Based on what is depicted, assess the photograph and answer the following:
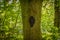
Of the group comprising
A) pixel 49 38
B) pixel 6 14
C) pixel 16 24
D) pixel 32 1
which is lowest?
pixel 49 38

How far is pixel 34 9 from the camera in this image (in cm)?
420

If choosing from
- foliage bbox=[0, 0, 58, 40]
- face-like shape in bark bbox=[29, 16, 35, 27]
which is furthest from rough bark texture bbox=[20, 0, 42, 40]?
foliage bbox=[0, 0, 58, 40]

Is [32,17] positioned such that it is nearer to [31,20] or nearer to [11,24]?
[31,20]

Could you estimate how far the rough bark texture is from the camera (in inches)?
164

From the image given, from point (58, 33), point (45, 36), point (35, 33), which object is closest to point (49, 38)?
point (45, 36)

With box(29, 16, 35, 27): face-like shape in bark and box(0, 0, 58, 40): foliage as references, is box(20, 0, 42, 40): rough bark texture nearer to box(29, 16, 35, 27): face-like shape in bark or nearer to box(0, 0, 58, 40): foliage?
box(29, 16, 35, 27): face-like shape in bark

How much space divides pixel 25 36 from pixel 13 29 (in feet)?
4.42

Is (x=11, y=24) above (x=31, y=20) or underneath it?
underneath

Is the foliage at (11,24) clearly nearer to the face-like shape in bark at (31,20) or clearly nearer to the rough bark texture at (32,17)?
the rough bark texture at (32,17)

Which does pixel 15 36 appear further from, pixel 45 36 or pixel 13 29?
pixel 45 36

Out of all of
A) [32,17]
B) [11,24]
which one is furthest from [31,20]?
[11,24]

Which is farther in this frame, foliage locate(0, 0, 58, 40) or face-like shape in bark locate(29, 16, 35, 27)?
foliage locate(0, 0, 58, 40)

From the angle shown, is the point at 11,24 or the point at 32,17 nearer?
the point at 32,17

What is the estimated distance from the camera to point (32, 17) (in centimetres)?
421
